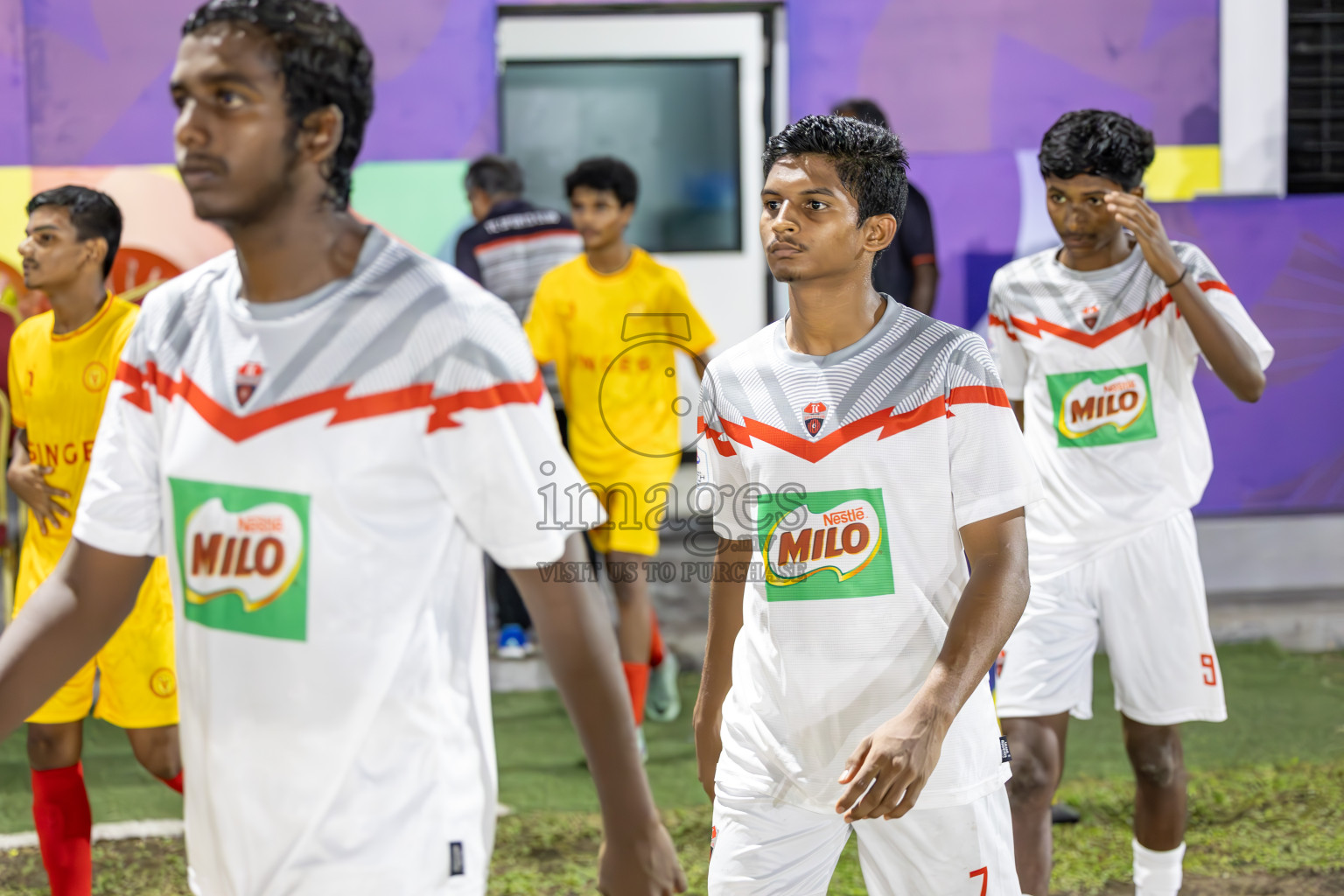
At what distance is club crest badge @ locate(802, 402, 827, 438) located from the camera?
2.60 metres

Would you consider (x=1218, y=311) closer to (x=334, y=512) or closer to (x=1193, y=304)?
(x=1193, y=304)

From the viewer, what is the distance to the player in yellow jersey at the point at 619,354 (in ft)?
17.8

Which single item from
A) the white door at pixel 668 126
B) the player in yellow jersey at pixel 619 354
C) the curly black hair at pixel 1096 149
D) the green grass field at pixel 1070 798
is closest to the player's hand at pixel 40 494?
the green grass field at pixel 1070 798

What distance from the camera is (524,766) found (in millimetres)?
5438

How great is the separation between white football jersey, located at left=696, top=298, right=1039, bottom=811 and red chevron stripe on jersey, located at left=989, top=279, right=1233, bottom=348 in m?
1.45

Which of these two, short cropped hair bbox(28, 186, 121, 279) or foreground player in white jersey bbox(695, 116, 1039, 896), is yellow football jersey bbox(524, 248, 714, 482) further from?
foreground player in white jersey bbox(695, 116, 1039, 896)

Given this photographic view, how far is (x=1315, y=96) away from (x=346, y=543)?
7424 millimetres

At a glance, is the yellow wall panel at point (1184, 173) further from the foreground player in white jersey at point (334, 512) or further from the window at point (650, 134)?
the foreground player in white jersey at point (334, 512)

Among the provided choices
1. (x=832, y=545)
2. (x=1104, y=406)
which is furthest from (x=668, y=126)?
(x=832, y=545)

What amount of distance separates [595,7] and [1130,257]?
420 centimetres

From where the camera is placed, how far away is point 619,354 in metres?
5.45

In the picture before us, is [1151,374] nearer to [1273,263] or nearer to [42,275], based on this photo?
[42,275]

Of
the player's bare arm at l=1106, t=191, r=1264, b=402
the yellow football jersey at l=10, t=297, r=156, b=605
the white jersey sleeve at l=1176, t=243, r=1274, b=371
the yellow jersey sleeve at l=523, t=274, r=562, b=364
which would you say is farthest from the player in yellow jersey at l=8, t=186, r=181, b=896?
the white jersey sleeve at l=1176, t=243, r=1274, b=371

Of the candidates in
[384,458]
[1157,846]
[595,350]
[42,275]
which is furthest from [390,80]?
[384,458]
